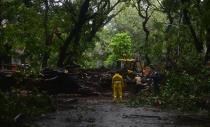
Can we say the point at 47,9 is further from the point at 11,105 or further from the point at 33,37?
the point at 11,105

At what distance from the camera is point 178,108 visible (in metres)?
12.7

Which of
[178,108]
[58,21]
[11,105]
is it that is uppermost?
[58,21]

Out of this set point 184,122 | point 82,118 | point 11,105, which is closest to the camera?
point 11,105

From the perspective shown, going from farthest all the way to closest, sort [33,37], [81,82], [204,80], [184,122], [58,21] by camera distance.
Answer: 1. [58,21]
2. [33,37]
3. [81,82]
4. [204,80]
5. [184,122]

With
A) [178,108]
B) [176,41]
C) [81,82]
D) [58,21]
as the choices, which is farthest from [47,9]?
[178,108]

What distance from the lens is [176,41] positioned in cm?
1847

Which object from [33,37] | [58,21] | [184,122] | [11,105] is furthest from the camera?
[58,21]

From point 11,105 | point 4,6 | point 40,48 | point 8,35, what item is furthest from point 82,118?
point 4,6

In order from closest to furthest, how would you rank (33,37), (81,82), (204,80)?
(204,80) → (81,82) → (33,37)

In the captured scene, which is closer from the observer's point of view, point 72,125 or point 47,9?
point 72,125

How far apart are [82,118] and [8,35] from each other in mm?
10356

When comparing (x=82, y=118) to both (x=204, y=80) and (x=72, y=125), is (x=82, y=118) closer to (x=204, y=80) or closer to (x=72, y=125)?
(x=72, y=125)

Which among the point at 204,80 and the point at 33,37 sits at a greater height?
the point at 33,37

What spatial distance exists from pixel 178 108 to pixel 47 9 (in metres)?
13.7
